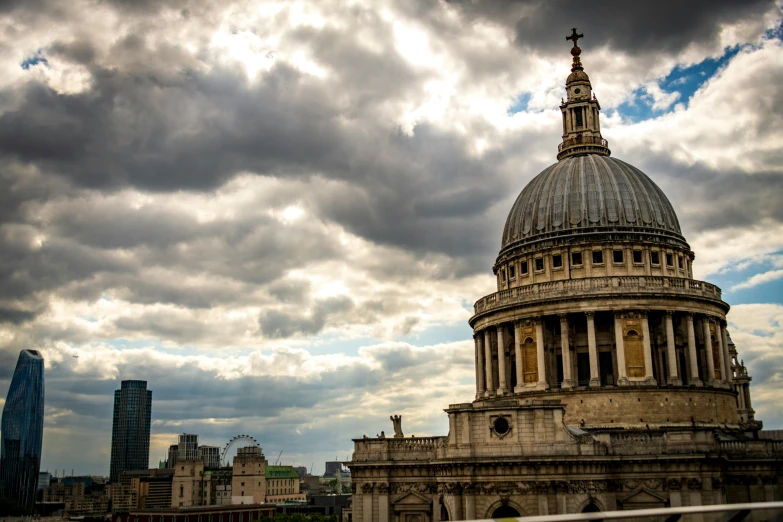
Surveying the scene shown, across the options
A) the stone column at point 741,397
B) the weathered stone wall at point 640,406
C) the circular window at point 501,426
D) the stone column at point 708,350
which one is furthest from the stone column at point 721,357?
the stone column at point 741,397

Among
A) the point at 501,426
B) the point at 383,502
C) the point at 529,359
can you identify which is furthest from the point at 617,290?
the point at 383,502

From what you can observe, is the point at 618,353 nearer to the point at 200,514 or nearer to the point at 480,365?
the point at 480,365

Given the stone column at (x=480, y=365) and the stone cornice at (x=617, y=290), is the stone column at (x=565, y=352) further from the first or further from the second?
the stone column at (x=480, y=365)

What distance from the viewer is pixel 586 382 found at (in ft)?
213

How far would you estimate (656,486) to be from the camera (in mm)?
51875

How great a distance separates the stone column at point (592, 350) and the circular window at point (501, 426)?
40.7 feet

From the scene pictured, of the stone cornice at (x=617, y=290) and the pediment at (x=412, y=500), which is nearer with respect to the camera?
the pediment at (x=412, y=500)

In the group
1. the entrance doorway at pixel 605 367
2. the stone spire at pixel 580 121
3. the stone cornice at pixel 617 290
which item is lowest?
the entrance doorway at pixel 605 367

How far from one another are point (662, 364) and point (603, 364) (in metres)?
4.54

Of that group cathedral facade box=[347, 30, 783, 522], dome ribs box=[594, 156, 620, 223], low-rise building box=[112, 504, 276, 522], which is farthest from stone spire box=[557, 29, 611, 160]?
low-rise building box=[112, 504, 276, 522]

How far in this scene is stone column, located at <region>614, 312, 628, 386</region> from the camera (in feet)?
206

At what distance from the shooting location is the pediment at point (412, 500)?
2256 inches

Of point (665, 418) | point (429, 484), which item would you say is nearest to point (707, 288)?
point (665, 418)

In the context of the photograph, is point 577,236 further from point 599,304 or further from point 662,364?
point 662,364
